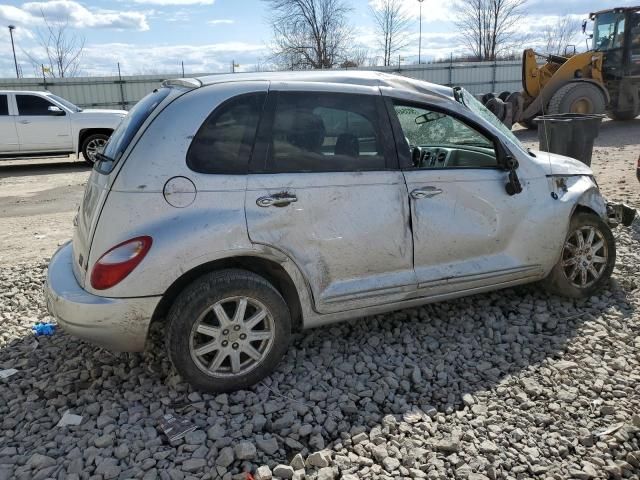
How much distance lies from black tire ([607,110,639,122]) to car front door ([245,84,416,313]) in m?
15.8

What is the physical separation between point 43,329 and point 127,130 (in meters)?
1.80

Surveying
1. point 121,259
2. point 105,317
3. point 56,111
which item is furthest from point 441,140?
point 56,111

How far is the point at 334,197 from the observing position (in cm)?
339

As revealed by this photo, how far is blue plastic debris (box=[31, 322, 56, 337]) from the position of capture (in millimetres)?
4164

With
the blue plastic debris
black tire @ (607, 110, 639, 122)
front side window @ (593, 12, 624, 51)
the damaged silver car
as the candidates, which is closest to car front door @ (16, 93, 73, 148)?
the blue plastic debris

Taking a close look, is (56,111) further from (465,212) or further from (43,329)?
(465,212)

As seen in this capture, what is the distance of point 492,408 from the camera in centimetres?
317

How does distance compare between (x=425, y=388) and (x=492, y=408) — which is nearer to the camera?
(x=492, y=408)

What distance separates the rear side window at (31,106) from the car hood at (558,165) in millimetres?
11998

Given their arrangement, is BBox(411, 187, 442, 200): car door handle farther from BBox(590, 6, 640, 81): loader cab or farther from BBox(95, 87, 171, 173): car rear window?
BBox(590, 6, 640, 81): loader cab

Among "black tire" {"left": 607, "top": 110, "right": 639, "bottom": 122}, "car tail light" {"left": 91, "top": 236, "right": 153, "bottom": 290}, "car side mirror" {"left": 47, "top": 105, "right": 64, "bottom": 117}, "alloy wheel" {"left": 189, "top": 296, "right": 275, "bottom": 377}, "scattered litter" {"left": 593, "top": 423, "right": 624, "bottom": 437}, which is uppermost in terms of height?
"car side mirror" {"left": 47, "top": 105, "right": 64, "bottom": 117}

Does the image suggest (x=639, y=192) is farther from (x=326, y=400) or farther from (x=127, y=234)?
(x=127, y=234)

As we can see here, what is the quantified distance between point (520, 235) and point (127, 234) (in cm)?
268

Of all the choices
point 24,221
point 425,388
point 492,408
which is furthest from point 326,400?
point 24,221
